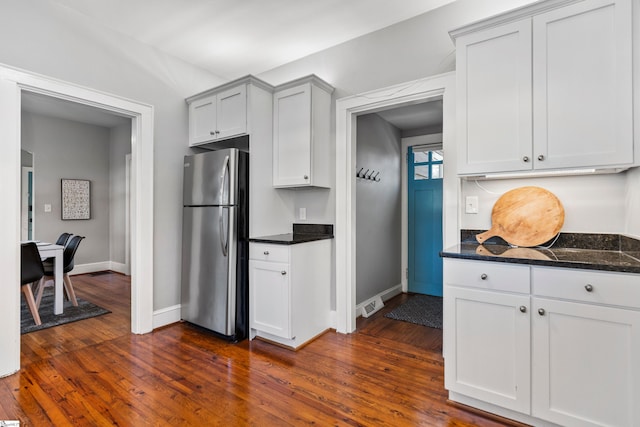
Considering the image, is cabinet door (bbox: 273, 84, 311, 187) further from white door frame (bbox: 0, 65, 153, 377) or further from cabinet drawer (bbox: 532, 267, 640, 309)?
cabinet drawer (bbox: 532, 267, 640, 309)

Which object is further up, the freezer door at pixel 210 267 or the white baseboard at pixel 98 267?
the freezer door at pixel 210 267

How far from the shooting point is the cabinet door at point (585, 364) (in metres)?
1.39

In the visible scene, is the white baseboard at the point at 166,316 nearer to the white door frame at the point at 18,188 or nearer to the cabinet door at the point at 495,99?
the white door frame at the point at 18,188

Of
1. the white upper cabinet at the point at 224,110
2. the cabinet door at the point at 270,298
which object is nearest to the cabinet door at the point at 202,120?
the white upper cabinet at the point at 224,110

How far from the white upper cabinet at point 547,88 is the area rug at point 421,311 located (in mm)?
1833

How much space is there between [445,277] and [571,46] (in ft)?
4.63

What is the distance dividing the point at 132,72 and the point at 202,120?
0.69 meters

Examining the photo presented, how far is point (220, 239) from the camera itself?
9.07 feet

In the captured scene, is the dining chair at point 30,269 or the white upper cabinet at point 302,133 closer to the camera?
the white upper cabinet at point 302,133

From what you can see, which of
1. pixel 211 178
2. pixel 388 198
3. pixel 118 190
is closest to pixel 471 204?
pixel 388 198

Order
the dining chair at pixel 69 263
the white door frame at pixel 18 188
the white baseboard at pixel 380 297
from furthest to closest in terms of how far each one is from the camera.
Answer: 1. the dining chair at pixel 69 263
2. the white baseboard at pixel 380 297
3. the white door frame at pixel 18 188

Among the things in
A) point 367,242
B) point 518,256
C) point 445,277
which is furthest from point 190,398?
point 367,242

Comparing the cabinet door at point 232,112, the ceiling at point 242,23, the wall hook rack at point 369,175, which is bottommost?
the wall hook rack at point 369,175

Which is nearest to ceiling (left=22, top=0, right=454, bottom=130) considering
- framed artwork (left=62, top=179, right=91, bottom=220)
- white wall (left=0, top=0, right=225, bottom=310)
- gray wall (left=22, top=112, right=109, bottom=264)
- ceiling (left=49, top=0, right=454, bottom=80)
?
ceiling (left=49, top=0, right=454, bottom=80)
